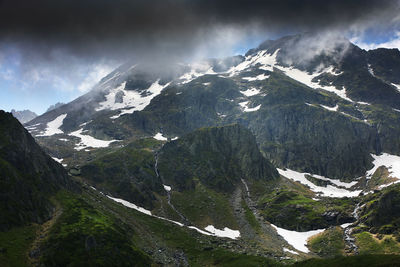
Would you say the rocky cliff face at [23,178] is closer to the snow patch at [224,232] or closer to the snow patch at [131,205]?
the snow patch at [131,205]

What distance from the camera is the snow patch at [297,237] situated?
148550 millimetres

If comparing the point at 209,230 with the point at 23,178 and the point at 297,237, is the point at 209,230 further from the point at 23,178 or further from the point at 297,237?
the point at 23,178

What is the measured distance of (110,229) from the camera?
372ft

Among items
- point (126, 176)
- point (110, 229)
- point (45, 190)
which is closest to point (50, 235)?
point (110, 229)

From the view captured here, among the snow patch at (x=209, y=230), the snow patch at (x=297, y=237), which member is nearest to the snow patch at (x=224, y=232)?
the snow patch at (x=209, y=230)

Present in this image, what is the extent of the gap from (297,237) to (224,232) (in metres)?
41.6

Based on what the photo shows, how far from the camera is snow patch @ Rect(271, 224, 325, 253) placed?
149 meters

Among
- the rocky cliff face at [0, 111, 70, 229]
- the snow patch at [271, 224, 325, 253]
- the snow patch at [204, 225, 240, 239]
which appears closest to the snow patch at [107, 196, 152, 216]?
the rocky cliff face at [0, 111, 70, 229]

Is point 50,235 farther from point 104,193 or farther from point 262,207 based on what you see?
point 262,207

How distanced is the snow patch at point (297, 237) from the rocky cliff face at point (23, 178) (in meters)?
116

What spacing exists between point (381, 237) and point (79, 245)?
445ft

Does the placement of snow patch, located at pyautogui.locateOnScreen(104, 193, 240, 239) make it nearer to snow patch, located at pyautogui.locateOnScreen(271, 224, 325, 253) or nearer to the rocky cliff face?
snow patch, located at pyautogui.locateOnScreen(271, 224, 325, 253)

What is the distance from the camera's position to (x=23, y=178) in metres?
114

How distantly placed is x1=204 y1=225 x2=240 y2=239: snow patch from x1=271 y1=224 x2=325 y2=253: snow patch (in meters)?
27.3
